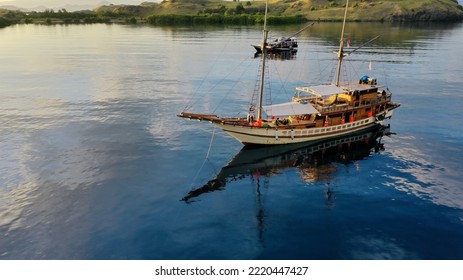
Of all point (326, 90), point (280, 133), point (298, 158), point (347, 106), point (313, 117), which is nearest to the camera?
point (298, 158)

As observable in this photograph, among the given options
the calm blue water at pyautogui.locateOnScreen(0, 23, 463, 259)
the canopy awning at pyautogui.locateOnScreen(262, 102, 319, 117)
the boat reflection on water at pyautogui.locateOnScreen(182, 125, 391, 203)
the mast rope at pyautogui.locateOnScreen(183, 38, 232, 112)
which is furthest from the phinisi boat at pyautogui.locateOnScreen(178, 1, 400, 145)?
the mast rope at pyautogui.locateOnScreen(183, 38, 232, 112)

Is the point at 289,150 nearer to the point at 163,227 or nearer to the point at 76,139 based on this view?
the point at 163,227

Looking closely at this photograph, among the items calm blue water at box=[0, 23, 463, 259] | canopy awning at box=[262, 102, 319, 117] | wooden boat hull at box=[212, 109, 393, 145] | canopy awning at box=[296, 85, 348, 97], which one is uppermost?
canopy awning at box=[296, 85, 348, 97]

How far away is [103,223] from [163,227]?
21.5 ft

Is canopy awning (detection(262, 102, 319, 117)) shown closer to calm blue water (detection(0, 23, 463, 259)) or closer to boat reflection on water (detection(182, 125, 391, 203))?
boat reflection on water (detection(182, 125, 391, 203))

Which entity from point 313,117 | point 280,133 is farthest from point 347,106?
point 280,133

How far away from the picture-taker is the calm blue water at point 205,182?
34.6m

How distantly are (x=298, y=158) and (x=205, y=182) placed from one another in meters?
16.4

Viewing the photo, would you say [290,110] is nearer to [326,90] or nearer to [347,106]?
[326,90]

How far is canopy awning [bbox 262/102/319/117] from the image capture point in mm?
56375

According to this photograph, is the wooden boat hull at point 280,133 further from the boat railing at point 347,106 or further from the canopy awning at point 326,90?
the canopy awning at point 326,90

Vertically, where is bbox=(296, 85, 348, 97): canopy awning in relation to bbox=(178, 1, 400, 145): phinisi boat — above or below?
above

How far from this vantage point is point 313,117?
199 feet

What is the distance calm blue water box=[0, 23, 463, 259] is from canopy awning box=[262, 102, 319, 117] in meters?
6.20
